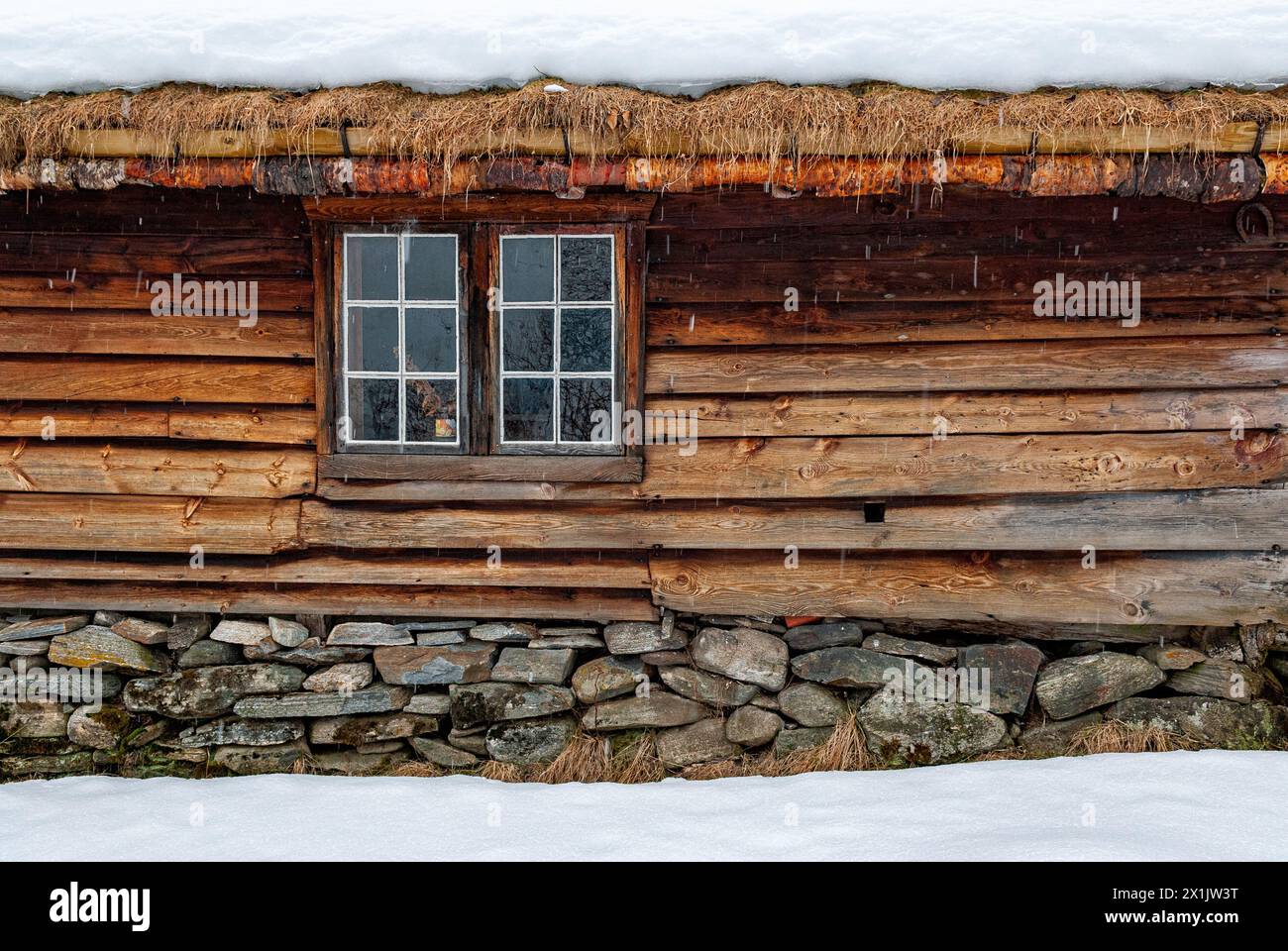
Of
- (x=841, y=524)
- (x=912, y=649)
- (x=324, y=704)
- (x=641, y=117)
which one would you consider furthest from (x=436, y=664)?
(x=641, y=117)

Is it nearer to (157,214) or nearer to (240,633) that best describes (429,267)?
(157,214)

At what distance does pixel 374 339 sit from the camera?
173 inches

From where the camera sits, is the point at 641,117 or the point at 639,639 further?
the point at 639,639

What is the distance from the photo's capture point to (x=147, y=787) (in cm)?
420

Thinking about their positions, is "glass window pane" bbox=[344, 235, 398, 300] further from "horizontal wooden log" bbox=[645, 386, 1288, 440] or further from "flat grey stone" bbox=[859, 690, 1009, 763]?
"flat grey stone" bbox=[859, 690, 1009, 763]

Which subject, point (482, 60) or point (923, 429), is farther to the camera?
point (923, 429)

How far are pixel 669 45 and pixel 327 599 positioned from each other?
2.99 m

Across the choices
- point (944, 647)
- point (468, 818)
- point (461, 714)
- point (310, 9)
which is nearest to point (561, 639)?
point (461, 714)

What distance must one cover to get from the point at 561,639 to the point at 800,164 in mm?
2400

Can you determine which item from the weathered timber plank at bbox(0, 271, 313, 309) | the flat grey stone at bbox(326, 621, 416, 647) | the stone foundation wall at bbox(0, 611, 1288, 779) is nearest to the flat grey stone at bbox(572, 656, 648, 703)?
the stone foundation wall at bbox(0, 611, 1288, 779)

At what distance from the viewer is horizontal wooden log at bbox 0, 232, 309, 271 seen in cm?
427

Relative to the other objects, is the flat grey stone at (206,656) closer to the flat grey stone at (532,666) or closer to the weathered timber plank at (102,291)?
the flat grey stone at (532,666)

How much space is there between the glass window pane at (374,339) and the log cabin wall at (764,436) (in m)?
0.21

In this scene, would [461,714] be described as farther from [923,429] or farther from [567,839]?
[923,429]
